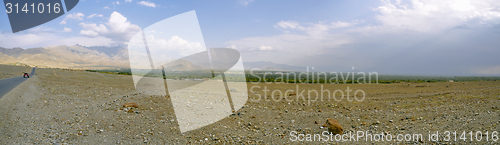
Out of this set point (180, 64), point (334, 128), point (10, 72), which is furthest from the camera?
point (10, 72)

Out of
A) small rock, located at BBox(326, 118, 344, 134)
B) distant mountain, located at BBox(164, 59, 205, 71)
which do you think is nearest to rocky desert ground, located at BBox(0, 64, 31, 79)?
distant mountain, located at BBox(164, 59, 205, 71)

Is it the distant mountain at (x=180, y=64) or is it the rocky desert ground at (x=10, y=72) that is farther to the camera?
the rocky desert ground at (x=10, y=72)

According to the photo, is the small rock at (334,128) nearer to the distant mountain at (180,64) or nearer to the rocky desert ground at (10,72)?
the distant mountain at (180,64)

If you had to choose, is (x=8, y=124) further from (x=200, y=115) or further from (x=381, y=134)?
(x=381, y=134)

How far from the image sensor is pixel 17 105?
329 inches

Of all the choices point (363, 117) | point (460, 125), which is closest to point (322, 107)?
point (363, 117)

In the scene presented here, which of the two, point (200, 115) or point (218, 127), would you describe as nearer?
point (218, 127)

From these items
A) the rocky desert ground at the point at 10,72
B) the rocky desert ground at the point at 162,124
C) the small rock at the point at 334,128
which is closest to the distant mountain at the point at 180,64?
the rocky desert ground at the point at 162,124

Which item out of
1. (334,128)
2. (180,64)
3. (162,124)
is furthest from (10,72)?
(334,128)

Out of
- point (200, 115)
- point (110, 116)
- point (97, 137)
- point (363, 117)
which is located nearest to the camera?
point (97, 137)

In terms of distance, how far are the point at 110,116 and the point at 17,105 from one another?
4.37m

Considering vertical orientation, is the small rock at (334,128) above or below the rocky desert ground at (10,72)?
below

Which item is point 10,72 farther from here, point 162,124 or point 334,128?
point 334,128

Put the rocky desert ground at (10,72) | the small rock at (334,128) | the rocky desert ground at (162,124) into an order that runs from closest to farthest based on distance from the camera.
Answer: the rocky desert ground at (162,124), the small rock at (334,128), the rocky desert ground at (10,72)
